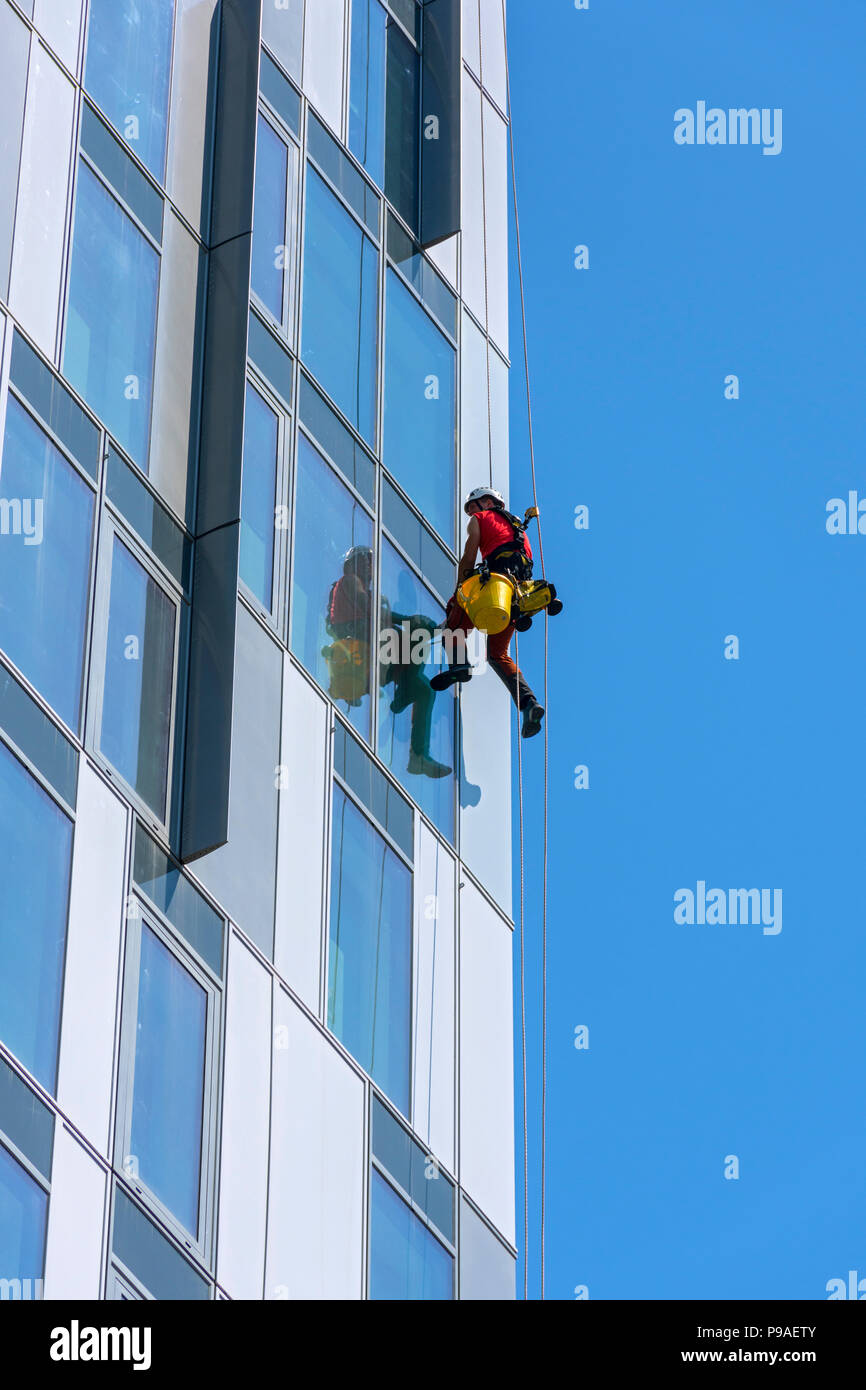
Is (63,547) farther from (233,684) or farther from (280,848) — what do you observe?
(280,848)

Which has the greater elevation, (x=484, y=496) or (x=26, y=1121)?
(x=484, y=496)

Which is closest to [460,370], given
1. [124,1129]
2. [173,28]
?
[173,28]

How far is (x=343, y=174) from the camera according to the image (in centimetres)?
2016

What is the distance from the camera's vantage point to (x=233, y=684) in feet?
52.5

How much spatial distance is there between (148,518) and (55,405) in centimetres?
127

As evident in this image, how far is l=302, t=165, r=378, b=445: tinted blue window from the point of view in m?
19.0

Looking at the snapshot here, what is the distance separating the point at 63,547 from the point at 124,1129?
11.6 ft

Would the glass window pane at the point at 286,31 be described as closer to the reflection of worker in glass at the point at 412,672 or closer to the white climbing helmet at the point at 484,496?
the white climbing helmet at the point at 484,496

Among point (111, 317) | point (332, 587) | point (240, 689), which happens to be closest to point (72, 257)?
point (111, 317)

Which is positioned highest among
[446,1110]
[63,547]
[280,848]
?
[63,547]

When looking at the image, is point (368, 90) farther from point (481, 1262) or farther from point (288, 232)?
point (481, 1262)

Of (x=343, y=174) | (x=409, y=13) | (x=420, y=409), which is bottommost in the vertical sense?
(x=420, y=409)

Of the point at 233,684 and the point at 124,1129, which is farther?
the point at 233,684
